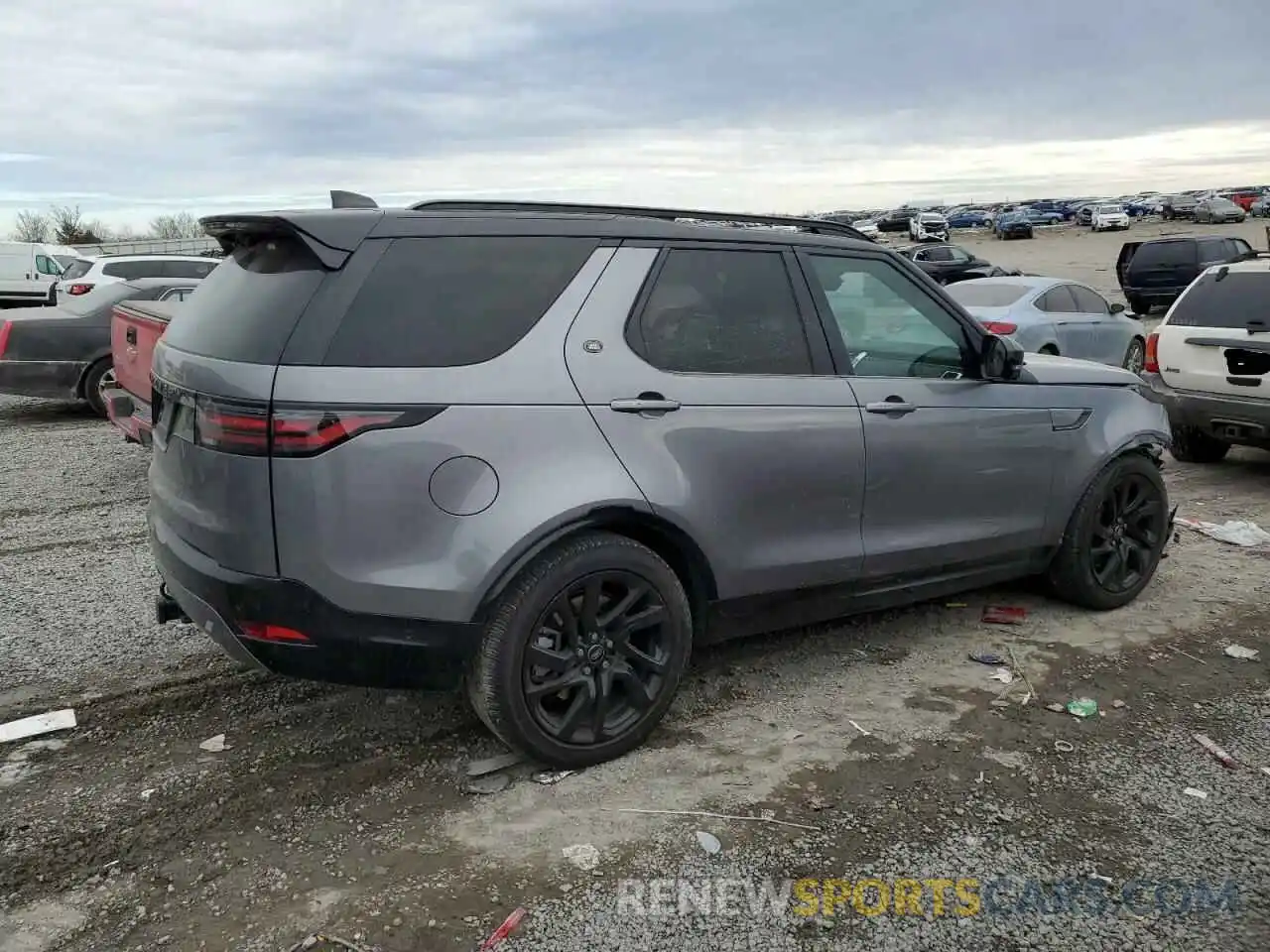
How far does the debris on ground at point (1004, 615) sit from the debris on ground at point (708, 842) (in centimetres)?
248

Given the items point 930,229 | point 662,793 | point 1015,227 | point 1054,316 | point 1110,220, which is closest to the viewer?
point 662,793

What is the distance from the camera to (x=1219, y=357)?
790 cm

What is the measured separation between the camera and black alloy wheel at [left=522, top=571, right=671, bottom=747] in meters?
3.45

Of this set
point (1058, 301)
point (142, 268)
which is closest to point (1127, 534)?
point (1058, 301)

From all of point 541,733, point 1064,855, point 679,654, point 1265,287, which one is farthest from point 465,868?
point 1265,287

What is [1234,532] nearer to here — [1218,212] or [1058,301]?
[1058,301]

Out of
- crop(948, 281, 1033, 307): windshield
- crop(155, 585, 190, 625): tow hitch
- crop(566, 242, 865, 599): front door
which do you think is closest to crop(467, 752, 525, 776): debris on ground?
crop(566, 242, 865, 599): front door

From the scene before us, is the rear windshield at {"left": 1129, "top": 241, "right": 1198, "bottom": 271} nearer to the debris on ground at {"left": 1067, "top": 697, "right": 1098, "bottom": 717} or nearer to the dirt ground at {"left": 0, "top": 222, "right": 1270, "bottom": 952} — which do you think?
the dirt ground at {"left": 0, "top": 222, "right": 1270, "bottom": 952}

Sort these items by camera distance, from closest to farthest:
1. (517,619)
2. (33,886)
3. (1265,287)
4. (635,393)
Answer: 1. (33,886)
2. (517,619)
3. (635,393)
4. (1265,287)

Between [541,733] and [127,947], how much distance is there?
51.6 inches

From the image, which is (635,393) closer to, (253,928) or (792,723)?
(792,723)

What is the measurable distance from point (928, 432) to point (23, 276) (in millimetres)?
30016

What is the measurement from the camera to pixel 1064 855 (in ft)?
10.2

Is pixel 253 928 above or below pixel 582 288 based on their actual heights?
below
